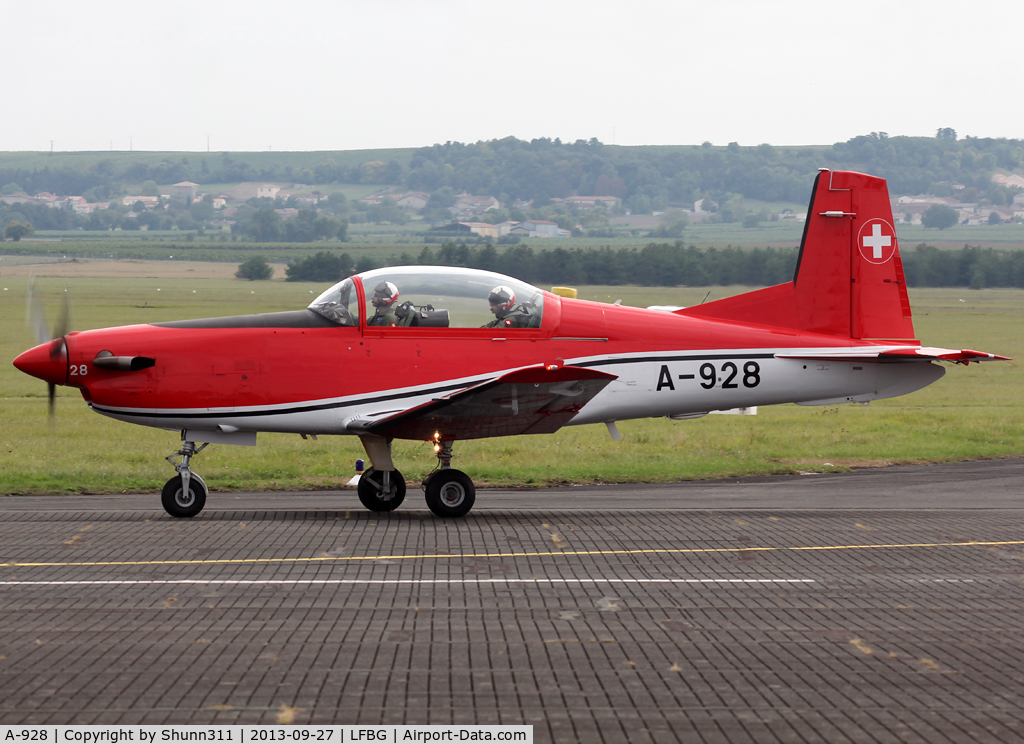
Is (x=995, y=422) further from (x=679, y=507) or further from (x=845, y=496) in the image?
(x=679, y=507)

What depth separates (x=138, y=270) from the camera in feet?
274

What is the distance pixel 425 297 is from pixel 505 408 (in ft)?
5.16

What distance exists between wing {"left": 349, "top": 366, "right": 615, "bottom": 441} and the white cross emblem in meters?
4.49

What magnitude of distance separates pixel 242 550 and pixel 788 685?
5.68 metres

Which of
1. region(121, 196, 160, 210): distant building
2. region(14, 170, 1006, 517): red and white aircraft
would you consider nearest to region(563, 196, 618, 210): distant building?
region(121, 196, 160, 210): distant building

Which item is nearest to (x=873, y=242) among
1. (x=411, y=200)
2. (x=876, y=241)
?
(x=876, y=241)

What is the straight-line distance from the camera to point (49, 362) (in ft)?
37.3

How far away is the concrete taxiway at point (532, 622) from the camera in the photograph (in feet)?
18.1

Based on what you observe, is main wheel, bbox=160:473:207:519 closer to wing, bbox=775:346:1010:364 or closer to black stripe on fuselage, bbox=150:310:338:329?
black stripe on fuselage, bbox=150:310:338:329

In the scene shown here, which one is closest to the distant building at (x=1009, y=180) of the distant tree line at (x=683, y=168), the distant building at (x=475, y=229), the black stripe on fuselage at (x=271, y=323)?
the distant tree line at (x=683, y=168)

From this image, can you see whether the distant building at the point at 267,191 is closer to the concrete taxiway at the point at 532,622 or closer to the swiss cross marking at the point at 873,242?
the swiss cross marking at the point at 873,242

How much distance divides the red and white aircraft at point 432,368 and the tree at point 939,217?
103308 mm

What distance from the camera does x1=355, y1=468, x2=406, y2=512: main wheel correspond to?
12.6m

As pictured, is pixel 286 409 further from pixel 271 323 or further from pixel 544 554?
pixel 544 554
